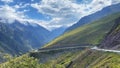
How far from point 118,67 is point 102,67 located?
2262 cm

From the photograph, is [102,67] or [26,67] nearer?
[26,67]

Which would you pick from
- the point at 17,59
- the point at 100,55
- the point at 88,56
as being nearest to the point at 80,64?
the point at 88,56

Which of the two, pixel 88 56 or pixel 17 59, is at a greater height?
pixel 17 59

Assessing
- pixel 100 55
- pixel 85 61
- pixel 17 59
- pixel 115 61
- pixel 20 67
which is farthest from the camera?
pixel 85 61

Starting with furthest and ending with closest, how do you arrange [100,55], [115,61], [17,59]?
[100,55]
[115,61]
[17,59]

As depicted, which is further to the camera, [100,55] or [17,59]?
[100,55]

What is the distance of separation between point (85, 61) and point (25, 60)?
7993cm

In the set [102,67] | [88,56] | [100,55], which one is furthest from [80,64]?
[102,67]

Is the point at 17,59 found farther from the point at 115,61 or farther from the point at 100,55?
the point at 100,55

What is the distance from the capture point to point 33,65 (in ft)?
363

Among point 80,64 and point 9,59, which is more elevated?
point 9,59

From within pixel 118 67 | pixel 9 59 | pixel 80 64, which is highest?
pixel 9 59

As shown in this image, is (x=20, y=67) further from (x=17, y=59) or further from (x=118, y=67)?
(x=118, y=67)

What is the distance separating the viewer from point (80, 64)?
631 feet
